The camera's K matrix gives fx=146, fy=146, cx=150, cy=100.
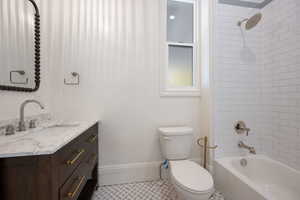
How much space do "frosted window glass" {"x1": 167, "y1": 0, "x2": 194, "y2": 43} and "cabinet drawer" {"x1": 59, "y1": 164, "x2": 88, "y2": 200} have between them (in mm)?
1797

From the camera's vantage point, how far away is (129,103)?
70.4 inches

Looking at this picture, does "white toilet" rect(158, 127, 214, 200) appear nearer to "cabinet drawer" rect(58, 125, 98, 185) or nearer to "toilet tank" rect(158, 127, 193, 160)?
"toilet tank" rect(158, 127, 193, 160)

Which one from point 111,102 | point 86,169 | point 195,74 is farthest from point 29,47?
point 195,74

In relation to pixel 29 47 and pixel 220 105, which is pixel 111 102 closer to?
pixel 29 47

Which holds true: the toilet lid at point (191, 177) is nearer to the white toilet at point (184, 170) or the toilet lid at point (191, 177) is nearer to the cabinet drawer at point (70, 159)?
the white toilet at point (184, 170)

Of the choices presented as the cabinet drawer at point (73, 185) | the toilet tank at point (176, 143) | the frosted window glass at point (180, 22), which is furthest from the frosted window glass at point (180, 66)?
the cabinet drawer at point (73, 185)

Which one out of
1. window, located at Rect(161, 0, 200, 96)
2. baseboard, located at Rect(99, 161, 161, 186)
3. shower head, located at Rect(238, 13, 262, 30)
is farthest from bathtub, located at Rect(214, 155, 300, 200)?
shower head, located at Rect(238, 13, 262, 30)

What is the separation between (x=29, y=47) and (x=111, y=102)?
92 cm

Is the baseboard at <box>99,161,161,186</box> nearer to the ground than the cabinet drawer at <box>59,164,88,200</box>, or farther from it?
nearer to the ground

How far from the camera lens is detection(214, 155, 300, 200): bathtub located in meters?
1.33

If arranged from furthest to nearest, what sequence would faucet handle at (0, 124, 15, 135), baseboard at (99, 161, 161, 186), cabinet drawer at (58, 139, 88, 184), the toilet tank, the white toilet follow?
baseboard at (99, 161, 161, 186) → the toilet tank → the white toilet → faucet handle at (0, 124, 15, 135) → cabinet drawer at (58, 139, 88, 184)

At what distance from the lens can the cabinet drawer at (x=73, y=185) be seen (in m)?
0.80

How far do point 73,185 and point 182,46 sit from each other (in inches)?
76.3

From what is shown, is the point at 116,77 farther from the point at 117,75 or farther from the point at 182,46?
the point at 182,46
